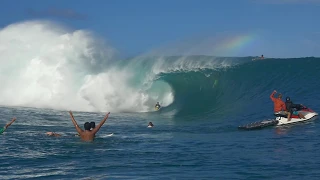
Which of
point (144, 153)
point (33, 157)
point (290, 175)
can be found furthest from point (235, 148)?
point (33, 157)

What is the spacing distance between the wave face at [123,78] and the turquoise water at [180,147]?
2101 mm

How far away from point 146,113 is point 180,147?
14.9 metres

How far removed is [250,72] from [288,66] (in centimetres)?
268

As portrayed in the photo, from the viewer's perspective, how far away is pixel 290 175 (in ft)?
33.5

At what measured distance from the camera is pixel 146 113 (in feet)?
95.2

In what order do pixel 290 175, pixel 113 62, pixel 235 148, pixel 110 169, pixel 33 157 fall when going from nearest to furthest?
1. pixel 290 175
2. pixel 110 169
3. pixel 33 157
4. pixel 235 148
5. pixel 113 62

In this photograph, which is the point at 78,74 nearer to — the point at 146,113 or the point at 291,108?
the point at 146,113

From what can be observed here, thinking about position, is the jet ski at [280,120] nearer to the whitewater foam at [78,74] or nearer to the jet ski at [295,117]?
the jet ski at [295,117]

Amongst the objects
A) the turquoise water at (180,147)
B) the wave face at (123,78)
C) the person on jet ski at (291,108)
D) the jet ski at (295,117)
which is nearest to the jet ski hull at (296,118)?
the jet ski at (295,117)

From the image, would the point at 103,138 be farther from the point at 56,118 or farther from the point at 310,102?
the point at 310,102

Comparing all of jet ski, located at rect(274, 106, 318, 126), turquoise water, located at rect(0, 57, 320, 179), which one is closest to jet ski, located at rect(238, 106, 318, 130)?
jet ski, located at rect(274, 106, 318, 126)

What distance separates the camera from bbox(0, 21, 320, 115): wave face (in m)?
30.7

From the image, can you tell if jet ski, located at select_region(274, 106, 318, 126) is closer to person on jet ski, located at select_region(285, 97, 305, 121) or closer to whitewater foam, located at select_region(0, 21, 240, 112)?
person on jet ski, located at select_region(285, 97, 305, 121)

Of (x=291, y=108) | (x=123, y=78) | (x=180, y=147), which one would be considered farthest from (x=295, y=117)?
(x=123, y=78)
